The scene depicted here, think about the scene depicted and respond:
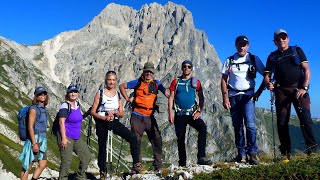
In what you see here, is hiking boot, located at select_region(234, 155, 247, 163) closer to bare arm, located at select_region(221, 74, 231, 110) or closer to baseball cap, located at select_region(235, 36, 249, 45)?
bare arm, located at select_region(221, 74, 231, 110)

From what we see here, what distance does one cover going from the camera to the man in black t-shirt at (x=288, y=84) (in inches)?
517

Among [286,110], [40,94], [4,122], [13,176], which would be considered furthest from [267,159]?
[4,122]

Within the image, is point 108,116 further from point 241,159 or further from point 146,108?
point 241,159

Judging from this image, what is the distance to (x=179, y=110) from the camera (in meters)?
14.6

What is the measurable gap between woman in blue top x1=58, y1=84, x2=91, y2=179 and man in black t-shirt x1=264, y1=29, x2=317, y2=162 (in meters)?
7.13

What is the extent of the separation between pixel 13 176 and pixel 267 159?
299 ft

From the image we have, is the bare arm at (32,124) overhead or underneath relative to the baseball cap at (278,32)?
underneath

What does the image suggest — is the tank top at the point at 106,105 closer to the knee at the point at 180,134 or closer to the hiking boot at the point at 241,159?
the knee at the point at 180,134

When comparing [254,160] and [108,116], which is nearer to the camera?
[254,160]

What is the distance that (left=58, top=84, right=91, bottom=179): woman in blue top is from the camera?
12.4m

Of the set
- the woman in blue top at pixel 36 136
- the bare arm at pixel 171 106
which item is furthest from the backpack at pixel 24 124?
the bare arm at pixel 171 106

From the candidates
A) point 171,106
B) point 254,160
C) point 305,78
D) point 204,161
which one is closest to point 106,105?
point 171,106

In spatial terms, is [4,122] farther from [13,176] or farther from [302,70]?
[302,70]

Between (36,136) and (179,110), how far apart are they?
551cm
